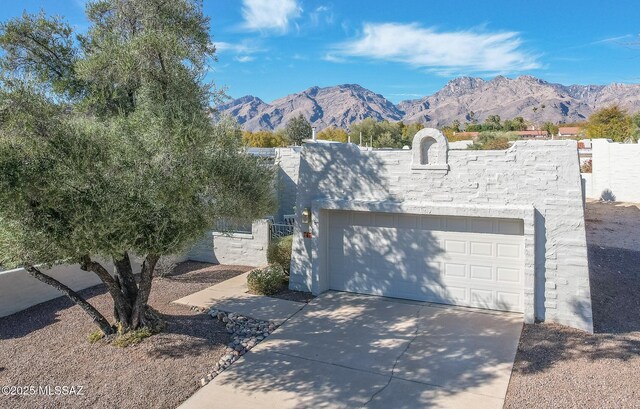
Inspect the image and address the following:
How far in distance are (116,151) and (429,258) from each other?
646cm

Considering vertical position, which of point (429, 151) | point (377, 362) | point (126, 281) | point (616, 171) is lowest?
point (377, 362)

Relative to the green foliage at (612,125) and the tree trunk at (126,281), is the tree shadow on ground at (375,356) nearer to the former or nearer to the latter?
the tree trunk at (126,281)

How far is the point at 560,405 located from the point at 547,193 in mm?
3993

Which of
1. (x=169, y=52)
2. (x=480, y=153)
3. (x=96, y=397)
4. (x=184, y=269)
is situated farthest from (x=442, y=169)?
Result: (x=184, y=269)

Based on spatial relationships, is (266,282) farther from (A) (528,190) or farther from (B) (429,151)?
(A) (528,190)

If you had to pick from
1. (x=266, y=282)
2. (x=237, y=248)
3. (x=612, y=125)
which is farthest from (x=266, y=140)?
(x=266, y=282)

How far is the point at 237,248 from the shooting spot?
13.5 m

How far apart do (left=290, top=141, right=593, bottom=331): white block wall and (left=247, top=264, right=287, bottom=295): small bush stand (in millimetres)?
2424

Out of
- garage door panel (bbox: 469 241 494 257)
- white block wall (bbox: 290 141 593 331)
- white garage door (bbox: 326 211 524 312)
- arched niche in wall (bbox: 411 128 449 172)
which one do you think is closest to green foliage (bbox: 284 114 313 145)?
white garage door (bbox: 326 211 524 312)

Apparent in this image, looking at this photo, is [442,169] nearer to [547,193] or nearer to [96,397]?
[547,193]

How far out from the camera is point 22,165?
18.3 feet

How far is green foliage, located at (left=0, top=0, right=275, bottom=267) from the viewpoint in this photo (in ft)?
19.5

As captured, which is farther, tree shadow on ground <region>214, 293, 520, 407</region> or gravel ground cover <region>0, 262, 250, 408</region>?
tree shadow on ground <region>214, 293, 520, 407</region>

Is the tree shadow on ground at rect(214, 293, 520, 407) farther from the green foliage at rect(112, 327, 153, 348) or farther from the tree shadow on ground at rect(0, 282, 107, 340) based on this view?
the tree shadow on ground at rect(0, 282, 107, 340)
